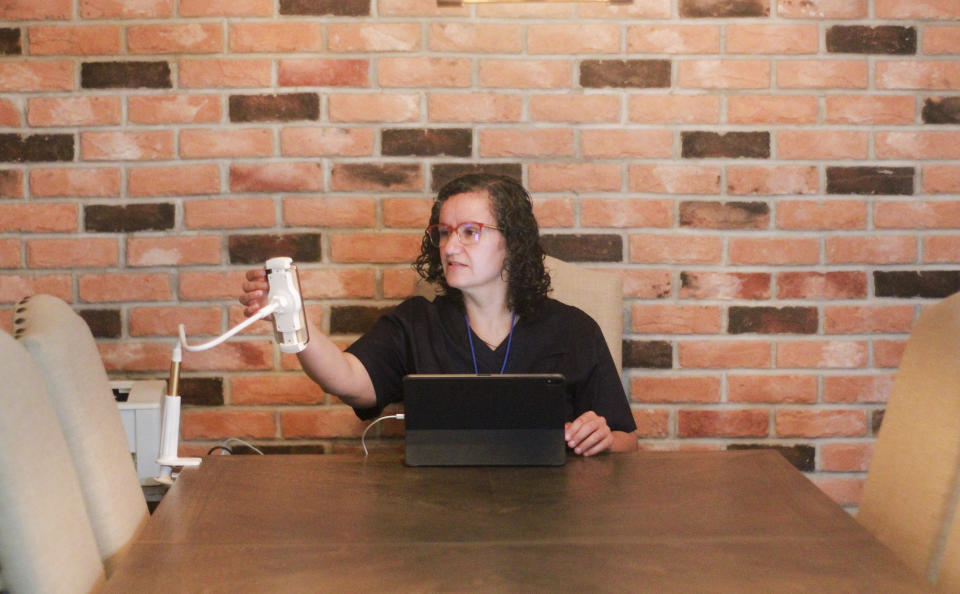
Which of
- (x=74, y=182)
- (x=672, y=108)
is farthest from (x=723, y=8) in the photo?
(x=74, y=182)

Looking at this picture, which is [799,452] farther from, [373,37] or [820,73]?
[373,37]

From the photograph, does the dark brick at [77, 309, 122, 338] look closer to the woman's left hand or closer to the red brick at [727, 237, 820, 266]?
the woman's left hand

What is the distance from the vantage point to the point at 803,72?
2.65 metres

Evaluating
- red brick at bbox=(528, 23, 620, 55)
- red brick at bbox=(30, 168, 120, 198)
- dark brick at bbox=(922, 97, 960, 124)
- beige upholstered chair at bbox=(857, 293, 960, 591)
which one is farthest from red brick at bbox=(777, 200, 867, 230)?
red brick at bbox=(30, 168, 120, 198)

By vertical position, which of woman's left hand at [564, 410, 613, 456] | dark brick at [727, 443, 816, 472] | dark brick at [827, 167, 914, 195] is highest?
dark brick at [827, 167, 914, 195]

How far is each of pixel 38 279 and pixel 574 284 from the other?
1359 mm

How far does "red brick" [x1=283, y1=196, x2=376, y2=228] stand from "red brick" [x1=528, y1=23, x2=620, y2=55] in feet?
1.74

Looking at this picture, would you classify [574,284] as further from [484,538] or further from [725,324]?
[484,538]

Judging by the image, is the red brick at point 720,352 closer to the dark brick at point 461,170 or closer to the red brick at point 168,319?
the dark brick at point 461,170

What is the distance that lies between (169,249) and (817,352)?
1694 mm

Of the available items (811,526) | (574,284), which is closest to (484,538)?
(811,526)

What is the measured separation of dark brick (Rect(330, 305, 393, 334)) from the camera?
2.67 meters

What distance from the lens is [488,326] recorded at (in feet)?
7.77

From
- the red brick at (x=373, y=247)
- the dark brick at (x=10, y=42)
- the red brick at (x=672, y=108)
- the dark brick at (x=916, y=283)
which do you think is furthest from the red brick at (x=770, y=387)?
the dark brick at (x=10, y=42)
